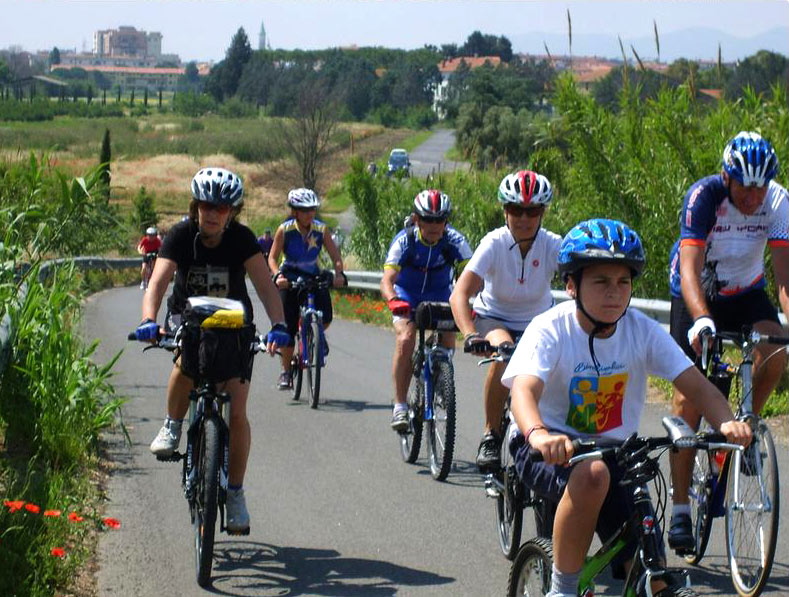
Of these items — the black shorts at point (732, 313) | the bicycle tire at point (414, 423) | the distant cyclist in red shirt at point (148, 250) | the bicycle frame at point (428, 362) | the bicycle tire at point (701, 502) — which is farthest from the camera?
the distant cyclist in red shirt at point (148, 250)

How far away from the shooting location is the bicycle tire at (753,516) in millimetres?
5988

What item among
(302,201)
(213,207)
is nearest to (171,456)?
(213,207)

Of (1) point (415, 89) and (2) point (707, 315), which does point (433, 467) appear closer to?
(2) point (707, 315)

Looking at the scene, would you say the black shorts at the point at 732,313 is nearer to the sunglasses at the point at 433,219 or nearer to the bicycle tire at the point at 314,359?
the sunglasses at the point at 433,219

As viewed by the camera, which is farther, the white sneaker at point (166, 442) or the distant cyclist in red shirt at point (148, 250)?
the distant cyclist in red shirt at point (148, 250)

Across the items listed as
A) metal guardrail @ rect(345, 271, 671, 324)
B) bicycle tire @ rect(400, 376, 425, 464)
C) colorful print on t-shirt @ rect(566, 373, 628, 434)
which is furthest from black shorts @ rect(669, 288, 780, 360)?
metal guardrail @ rect(345, 271, 671, 324)

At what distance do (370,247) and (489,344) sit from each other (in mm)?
23981

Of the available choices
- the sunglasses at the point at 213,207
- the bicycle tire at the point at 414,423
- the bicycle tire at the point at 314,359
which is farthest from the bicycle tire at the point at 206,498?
the bicycle tire at the point at 314,359

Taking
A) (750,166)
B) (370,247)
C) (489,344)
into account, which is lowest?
(370,247)

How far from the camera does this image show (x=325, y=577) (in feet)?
22.1

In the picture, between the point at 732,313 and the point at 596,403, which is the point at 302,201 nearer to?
the point at 732,313

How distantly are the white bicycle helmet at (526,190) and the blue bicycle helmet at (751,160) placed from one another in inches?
53.6

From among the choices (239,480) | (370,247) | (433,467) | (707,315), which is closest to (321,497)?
(433,467)

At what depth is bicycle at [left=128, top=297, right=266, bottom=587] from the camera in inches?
251
